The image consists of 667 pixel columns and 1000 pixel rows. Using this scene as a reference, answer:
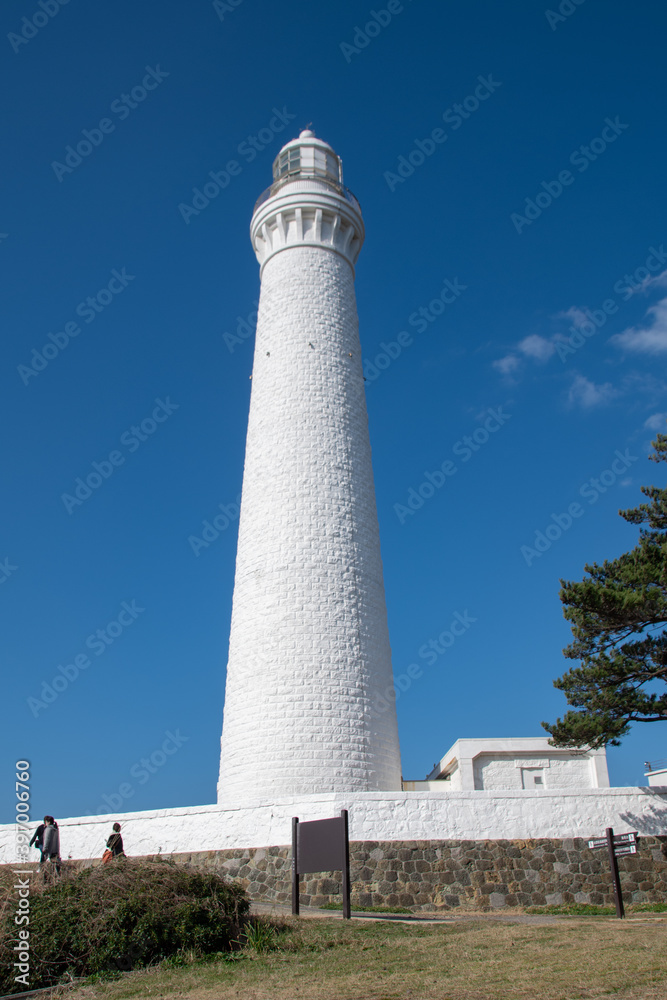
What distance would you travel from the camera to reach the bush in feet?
27.5

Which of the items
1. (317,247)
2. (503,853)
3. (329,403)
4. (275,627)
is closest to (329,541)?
(275,627)

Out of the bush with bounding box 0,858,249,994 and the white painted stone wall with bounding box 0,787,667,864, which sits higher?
the white painted stone wall with bounding box 0,787,667,864

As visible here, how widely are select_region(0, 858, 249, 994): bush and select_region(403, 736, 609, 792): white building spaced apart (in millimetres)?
12985

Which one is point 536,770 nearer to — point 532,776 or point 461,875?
point 532,776

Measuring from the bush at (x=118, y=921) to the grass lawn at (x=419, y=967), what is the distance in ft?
1.21

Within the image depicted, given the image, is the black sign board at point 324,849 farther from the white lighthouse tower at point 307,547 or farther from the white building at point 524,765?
the white building at point 524,765

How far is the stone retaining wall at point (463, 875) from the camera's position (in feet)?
47.4

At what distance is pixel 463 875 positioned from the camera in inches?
580

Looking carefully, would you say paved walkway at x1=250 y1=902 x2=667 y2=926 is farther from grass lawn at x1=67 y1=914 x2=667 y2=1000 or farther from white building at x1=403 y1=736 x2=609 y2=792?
white building at x1=403 y1=736 x2=609 y2=792

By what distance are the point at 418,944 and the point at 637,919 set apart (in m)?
5.21

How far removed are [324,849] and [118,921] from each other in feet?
10.8

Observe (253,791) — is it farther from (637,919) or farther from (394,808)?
(637,919)

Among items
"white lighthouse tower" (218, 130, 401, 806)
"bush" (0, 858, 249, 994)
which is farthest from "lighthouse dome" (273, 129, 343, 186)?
"bush" (0, 858, 249, 994)

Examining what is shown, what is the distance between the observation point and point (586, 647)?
54.3 feet
